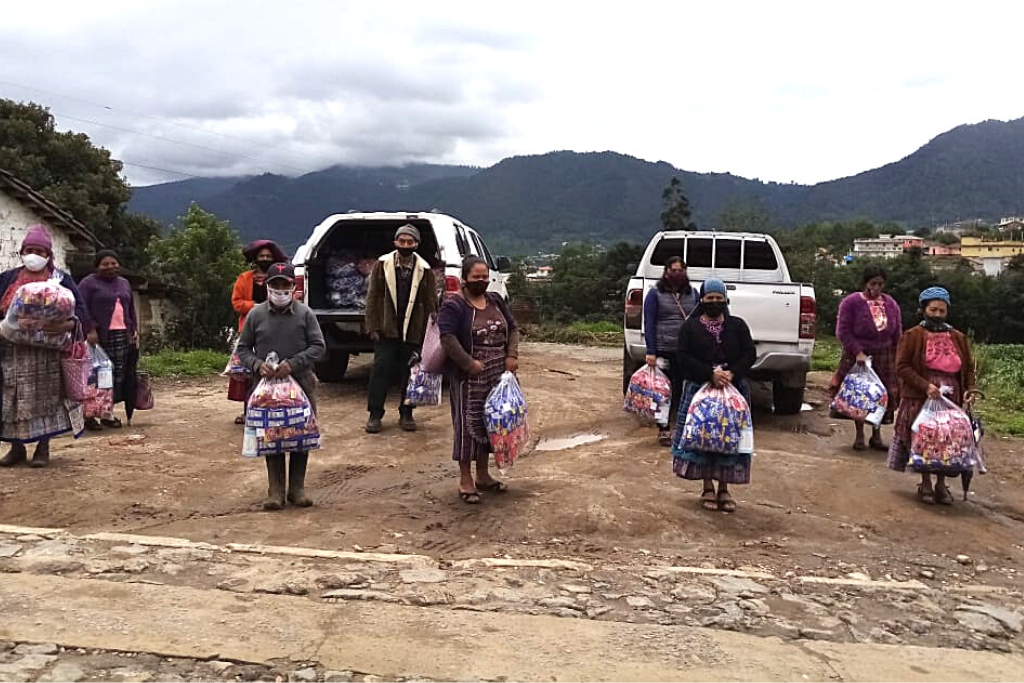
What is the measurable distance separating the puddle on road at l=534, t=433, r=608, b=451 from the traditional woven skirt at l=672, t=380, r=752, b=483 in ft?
6.22

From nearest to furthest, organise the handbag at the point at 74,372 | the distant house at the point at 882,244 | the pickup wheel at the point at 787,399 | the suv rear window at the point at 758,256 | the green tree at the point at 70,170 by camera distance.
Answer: the handbag at the point at 74,372 → the pickup wheel at the point at 787,399 → the suv rear window at the point at 758,256 → the green tree at the point at 70,170 → the distant house at the point at 882,244

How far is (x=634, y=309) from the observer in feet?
27.1

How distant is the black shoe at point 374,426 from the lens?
25.2 ft

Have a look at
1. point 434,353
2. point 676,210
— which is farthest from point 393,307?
point 676,210

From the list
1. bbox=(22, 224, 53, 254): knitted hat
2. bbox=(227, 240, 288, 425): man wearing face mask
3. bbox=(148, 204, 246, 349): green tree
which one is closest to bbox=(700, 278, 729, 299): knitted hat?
bbox=(227, 240, 288, 425): man wearing face mask

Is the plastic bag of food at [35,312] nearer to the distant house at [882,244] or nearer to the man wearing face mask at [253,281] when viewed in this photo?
the man wearing face mask at [253,281]

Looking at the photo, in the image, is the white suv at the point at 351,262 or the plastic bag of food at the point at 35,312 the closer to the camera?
the plastic bag of food at the point at 35,312

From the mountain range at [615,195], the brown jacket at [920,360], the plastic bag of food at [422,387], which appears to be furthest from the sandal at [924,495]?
the mountain range at [615,195]

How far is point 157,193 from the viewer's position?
180 meters

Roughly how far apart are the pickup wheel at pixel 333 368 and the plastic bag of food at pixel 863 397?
5.66m

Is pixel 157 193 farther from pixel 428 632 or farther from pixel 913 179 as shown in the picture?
pixel 428 632

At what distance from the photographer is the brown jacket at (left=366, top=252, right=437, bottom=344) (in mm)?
7602

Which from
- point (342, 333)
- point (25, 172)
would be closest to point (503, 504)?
point (342, 333)

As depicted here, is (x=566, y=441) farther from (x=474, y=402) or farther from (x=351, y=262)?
(x=351, y=262)
